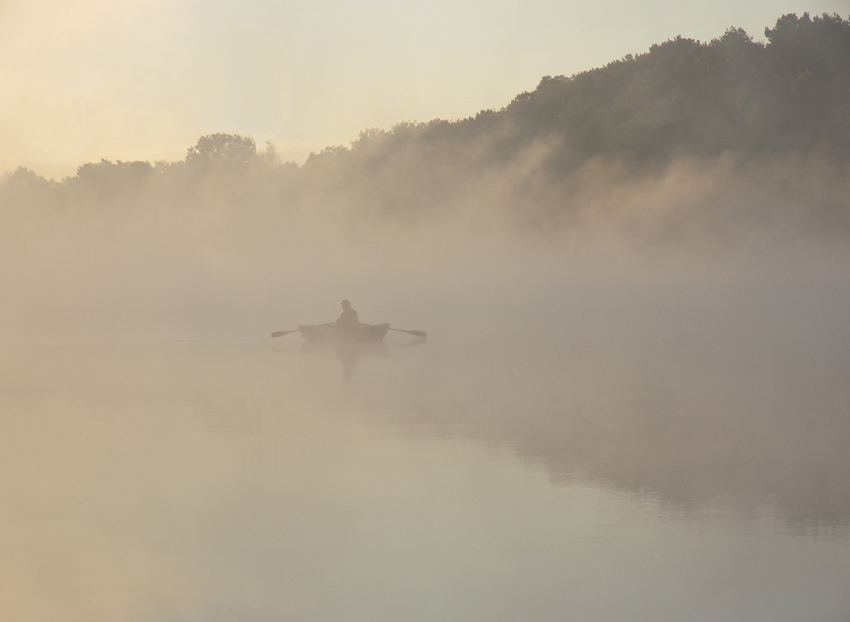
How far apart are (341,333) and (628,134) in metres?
32.6

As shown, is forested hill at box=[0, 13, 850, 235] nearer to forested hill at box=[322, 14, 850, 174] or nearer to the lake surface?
forested hill at box=[322, 14, 850, 174]

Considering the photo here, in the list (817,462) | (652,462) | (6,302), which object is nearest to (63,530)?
(652,462)

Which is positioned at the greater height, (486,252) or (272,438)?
(486,252)

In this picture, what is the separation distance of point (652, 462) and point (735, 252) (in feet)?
153

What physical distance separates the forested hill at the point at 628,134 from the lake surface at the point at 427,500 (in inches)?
1458

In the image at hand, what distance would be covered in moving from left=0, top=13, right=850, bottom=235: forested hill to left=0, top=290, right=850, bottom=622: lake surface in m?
37.0

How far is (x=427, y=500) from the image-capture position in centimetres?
926

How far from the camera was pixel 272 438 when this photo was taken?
12.6m

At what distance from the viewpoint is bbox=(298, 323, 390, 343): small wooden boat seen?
2816 cm

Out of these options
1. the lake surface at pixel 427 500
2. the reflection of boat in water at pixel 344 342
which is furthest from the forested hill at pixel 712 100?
the lake surface at pixel 427 500

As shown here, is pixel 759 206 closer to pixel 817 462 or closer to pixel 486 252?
pixel 486 252

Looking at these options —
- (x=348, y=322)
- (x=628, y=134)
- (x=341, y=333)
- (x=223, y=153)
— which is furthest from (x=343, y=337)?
(x=223, y=153)

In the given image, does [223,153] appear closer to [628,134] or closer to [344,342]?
[628,134]

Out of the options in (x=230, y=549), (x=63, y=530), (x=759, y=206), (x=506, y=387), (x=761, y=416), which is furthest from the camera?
(x=759, y=206)
